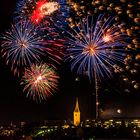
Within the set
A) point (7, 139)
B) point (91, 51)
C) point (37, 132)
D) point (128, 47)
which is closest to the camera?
point (7, 139)

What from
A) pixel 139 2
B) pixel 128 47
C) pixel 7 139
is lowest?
pixel 7 139

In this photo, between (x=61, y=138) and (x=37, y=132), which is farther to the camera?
(x=37, y=132)

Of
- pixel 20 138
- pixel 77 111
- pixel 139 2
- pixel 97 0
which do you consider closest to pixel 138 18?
pixel 139 2

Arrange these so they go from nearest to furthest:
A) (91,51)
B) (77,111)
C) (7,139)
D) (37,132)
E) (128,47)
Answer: (7,139)
(37,132)
(128,47)
(91,51)
(77,111)

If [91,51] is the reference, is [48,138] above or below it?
below

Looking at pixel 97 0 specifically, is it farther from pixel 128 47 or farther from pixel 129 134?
pixel 129 134

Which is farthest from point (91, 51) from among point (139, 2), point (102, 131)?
point (102, 131)

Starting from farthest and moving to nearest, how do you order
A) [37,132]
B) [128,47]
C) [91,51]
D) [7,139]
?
[91,51] < [128,47] < [37,132] < [7,139]

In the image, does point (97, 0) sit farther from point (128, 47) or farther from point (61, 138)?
point (61, 138)

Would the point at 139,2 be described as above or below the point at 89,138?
above
